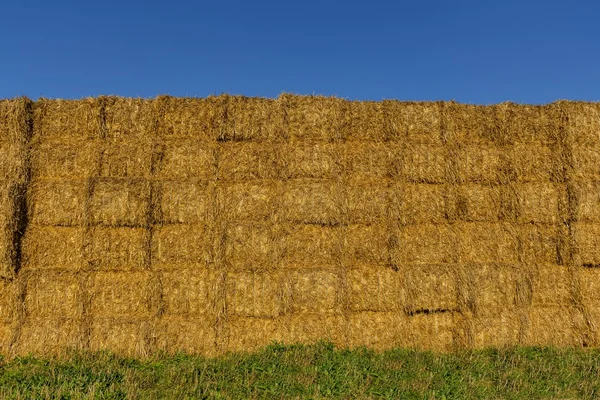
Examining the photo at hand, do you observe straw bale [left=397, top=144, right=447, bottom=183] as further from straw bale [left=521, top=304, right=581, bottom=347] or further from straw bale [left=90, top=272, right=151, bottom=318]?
straw bale [left=90, top=272, right=151, bottom=318]

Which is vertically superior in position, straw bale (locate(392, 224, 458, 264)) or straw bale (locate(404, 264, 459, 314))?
straw bale (locate(392, 224, 458, 264))

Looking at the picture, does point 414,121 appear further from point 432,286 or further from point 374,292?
point 374,292

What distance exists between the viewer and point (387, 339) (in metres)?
9.07

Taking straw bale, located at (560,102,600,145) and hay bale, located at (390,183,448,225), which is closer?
hay bale, located at (390,183,448,225)

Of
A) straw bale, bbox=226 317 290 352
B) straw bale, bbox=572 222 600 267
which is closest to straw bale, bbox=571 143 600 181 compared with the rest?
straw bale, bbox=572 222 600 267

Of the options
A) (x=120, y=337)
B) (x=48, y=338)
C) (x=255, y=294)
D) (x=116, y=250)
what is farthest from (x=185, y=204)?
(x=48, y=338)

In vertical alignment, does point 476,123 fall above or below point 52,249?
above

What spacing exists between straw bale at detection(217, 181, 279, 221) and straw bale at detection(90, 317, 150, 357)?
7.99 ft

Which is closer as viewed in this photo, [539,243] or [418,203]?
[418,203]

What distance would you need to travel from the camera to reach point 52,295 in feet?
29.0

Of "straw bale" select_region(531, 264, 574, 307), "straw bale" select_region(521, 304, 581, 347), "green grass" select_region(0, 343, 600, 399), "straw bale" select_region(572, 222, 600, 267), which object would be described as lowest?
"green grass" select_region(0, 343, 600, 399)

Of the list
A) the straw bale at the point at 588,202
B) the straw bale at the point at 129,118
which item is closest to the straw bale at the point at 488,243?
the straw bale at the point at 588,202

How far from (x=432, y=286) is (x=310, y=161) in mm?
3188

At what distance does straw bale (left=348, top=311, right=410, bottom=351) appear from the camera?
9.03 m
